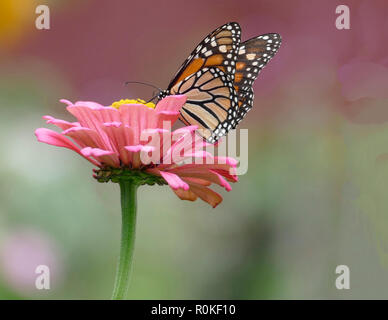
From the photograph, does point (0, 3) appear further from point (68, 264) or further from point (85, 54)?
point (68, 264)

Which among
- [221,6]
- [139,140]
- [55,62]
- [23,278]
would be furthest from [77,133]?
[221,6]

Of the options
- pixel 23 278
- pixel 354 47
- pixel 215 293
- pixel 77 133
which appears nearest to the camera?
pixel 77 133

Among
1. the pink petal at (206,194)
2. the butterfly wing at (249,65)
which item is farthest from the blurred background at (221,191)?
the pink petal at (206,194)

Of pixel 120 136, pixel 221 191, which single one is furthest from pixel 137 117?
pixel 221 191

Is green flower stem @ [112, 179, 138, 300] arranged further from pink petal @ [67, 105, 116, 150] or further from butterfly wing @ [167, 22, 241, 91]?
butterfly wing @ [167, 22, 241, 91]

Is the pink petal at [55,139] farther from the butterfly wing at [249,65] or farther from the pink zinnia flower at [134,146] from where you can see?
the butterfly wing at [249,65]

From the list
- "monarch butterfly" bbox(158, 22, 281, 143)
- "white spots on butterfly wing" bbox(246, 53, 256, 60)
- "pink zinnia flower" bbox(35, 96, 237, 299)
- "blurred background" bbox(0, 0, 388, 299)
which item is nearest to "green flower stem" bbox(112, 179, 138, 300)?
"pink zinnia flower" bbox(35, 96, 237, 299)

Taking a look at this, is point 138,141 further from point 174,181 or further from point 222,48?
point 222,48
